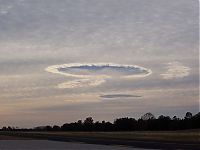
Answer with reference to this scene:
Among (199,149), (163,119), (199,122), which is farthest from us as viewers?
(163,119)

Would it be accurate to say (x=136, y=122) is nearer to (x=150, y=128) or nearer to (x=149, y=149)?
(x=150, y=128)

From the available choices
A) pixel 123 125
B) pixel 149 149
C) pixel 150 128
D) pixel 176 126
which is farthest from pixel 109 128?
pixel 149 149

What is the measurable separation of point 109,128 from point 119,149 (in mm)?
148861

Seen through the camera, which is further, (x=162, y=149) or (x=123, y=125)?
(x=123, y=125)

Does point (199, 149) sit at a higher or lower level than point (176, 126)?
lower

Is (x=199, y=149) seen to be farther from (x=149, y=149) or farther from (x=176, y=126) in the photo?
(x=176, y=126)

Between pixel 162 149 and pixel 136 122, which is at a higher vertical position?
pixel 136 122

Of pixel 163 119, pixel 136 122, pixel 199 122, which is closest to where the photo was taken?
pixel 199 122

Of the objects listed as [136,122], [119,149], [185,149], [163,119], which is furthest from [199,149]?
[136,122]

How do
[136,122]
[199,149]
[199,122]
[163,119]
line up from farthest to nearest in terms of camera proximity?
1. [136,122]
2. [163,119]
3. [199,122]
4. [199,149]

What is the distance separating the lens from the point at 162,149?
46.0 metres

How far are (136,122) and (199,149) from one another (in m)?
142

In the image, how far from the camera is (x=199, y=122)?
139 metres

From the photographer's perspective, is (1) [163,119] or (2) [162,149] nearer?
(2) [162,149]
